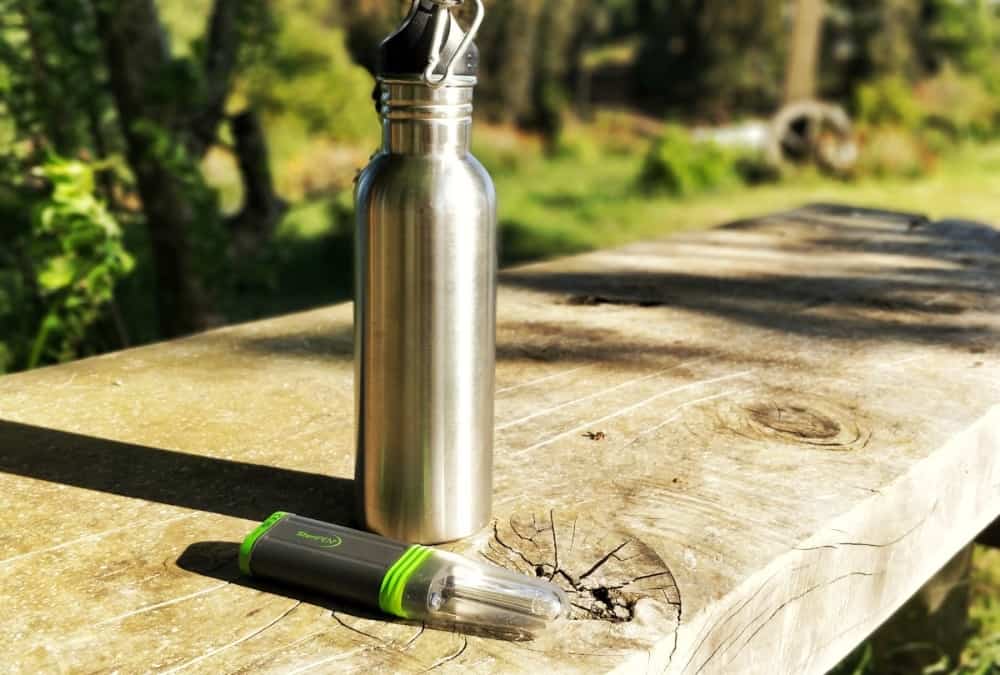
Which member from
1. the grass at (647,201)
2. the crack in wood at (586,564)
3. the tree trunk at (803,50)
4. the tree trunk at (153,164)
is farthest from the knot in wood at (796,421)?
the tree trunk at (803,50)

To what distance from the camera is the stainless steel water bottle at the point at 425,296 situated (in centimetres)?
103

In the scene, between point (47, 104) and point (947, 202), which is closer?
point (47, 104)

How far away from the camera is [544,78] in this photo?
11750 millimetres

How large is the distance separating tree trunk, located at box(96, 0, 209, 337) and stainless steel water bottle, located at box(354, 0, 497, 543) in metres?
2.40

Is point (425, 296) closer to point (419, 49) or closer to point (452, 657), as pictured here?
point (419, 49)

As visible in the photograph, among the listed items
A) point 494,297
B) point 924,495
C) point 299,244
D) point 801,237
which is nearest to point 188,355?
point 494,297

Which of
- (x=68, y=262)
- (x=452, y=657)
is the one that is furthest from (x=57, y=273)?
(x=452, y=657)

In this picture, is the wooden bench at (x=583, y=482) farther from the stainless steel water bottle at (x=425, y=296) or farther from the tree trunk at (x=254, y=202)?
the tree trunk at (x=254, y=202)

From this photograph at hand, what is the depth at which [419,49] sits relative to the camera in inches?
39.2

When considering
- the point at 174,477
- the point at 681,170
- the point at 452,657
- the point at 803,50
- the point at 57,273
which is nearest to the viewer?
the point at 452,657

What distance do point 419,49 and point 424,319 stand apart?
245 millimetres

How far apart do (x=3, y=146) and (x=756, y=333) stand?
2412 mm

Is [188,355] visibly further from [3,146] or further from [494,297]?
[3,146]

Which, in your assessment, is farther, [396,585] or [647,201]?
[647,201]
